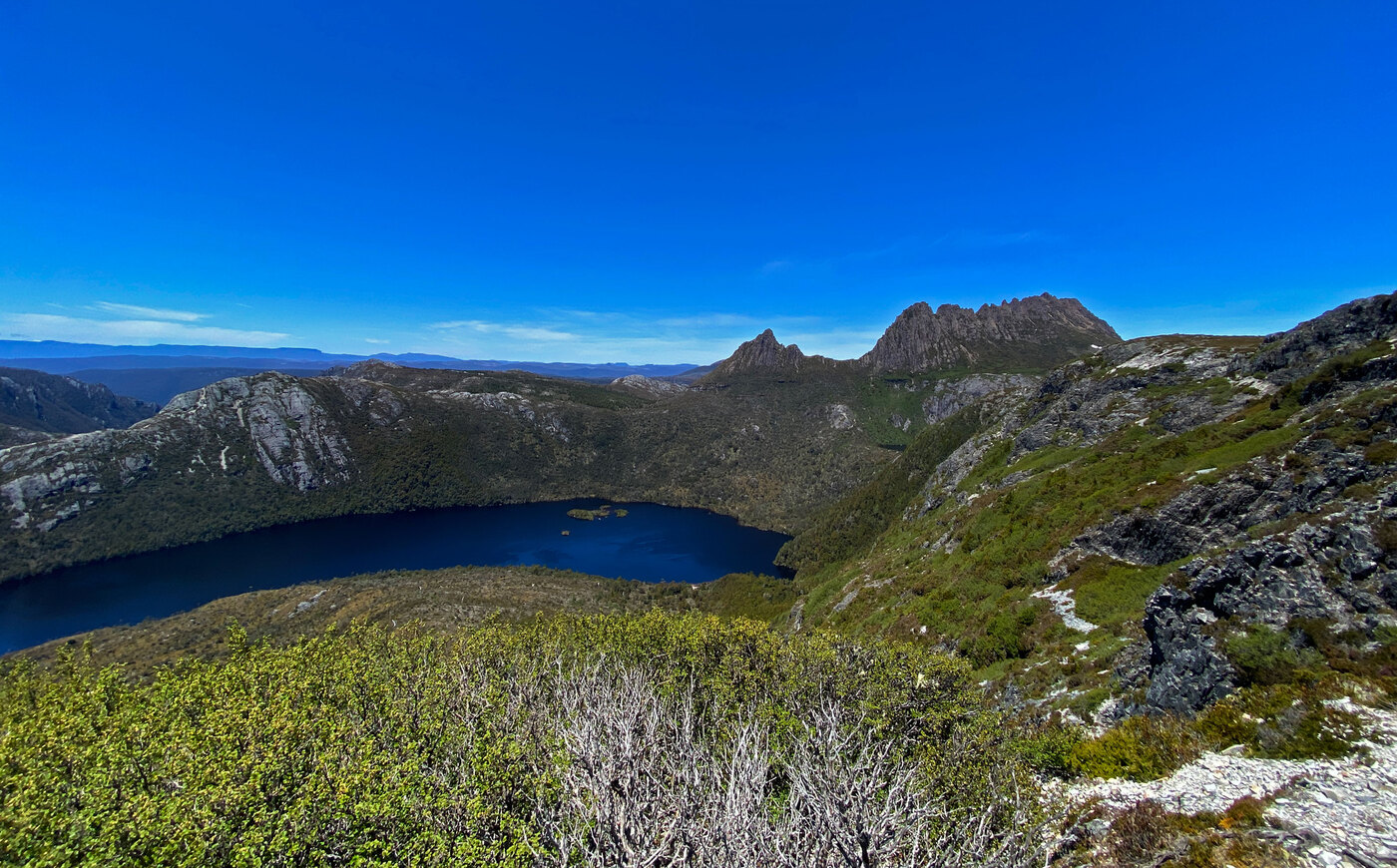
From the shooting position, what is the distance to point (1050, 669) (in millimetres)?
32000

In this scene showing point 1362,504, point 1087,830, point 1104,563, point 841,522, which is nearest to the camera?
point 1087,830

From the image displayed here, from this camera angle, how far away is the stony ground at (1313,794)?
41.8 feet

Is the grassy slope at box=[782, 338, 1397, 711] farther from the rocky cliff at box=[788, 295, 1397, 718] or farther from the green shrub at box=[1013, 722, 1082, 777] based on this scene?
the green shrub at box=[1013, 722, 1082, 777]

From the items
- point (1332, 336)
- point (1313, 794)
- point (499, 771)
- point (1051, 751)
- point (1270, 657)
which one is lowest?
point (499, 771)

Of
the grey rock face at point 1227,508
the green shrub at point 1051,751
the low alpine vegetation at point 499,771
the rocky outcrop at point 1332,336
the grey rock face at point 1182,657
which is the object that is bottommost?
the low alpine vegetation at point 499,771

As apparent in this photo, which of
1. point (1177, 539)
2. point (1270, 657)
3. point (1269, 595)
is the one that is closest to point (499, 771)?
point (1270, 657)

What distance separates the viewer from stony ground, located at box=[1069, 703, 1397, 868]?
1274cm

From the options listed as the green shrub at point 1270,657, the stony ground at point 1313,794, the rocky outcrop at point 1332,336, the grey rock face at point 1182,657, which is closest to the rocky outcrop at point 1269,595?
the grey rock face at point 1182,657

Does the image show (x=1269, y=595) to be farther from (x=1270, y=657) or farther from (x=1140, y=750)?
(x=1140, y=750)

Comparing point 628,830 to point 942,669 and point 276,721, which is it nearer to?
point 276,721

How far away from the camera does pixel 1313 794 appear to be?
14742 millimetres

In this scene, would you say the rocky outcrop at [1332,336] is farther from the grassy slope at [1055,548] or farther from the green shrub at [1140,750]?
the green shrub at [1140,750]

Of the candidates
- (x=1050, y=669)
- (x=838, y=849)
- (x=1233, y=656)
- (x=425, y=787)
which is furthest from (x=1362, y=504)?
(x=425, y=787)

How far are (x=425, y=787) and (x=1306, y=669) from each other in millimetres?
37532
